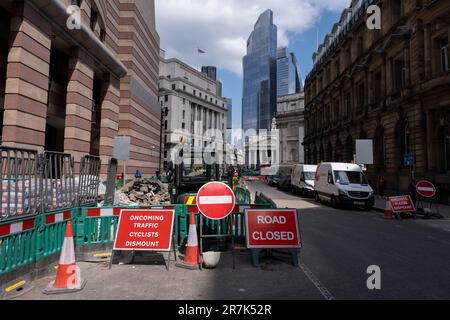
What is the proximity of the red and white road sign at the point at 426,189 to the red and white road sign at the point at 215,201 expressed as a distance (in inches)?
430

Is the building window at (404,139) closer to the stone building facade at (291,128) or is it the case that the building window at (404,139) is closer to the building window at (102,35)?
the building window at (102,35)

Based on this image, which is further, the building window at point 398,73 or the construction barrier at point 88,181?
the building window at point 398,73

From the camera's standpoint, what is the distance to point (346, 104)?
35.0 m

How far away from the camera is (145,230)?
241 inches

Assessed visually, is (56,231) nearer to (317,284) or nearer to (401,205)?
(317,284)

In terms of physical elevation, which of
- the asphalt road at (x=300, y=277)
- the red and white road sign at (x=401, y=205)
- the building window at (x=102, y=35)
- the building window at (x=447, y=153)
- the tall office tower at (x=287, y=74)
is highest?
the tall office tower at (x=287, y=74)

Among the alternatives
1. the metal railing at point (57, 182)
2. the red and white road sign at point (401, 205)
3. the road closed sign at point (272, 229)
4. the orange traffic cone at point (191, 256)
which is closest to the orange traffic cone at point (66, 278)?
the metal railing at point (57, 182)

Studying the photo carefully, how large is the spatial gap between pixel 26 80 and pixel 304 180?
1814 cm

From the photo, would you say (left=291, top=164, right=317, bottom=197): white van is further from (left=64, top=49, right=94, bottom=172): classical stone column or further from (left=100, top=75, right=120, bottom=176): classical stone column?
(left=64, top=49, right=94, bottom=172): classical stone column

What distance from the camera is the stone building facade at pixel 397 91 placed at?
64.9 feet

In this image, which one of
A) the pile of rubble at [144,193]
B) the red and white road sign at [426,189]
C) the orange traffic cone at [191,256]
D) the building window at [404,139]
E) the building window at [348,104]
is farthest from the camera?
the building window at [348,104]

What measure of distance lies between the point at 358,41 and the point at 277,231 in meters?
31.2
